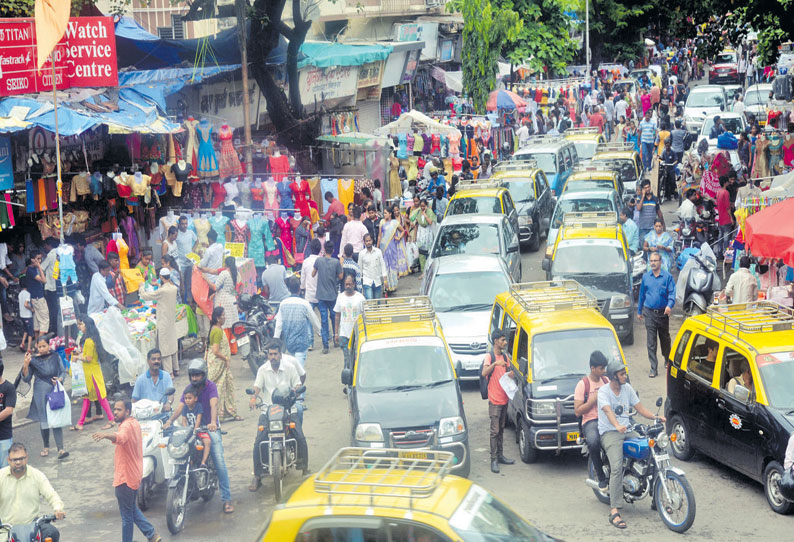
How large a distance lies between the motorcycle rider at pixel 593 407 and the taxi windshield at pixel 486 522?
11.3 ft

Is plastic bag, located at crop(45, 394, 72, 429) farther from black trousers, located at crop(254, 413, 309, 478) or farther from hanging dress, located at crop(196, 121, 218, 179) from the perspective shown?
hanging dress, located at crop(196, 121, 218, 179)

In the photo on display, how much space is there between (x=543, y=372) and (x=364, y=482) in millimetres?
5728

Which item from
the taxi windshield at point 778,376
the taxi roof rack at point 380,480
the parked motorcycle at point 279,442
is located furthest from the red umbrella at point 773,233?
the taxi roof rack at point 380,480

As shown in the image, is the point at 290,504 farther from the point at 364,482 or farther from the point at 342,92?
the point at 342,92

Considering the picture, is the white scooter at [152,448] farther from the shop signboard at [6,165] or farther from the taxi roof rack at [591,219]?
the taxi roof rack at [591,219]

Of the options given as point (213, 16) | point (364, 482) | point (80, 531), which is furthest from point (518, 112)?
point (364, 482)

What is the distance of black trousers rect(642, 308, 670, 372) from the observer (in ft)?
Result: 52.6

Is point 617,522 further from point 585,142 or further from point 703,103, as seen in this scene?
point 703,103

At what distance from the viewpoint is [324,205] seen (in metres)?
24.7

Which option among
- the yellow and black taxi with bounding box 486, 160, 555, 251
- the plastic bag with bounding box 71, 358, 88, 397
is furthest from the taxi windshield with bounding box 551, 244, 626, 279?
the plastic bag with bounding box 71, 358, 88, 397

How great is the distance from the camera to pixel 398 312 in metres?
13.9

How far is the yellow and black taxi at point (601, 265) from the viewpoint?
58.1 ft

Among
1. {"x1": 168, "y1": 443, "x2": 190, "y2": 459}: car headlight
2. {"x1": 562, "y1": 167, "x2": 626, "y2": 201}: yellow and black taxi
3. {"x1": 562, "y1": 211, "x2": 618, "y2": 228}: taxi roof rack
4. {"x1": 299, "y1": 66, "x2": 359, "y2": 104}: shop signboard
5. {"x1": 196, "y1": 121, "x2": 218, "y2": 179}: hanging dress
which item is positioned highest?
{"x1": 299, "y1": 66, "x2": 359, "y2": 104}: shop signboard

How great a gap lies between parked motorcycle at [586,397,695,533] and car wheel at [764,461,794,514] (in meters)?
0.93
